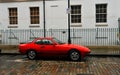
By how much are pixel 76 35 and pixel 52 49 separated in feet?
31.5

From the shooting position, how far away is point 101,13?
1004 inches

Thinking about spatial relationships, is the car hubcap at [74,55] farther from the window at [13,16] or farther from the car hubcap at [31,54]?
the window at [13,16]

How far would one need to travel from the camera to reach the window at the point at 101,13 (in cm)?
2550

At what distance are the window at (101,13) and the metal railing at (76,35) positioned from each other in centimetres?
119

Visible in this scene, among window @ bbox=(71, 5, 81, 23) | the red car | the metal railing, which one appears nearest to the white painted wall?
window @ bbox=(71, 5, 81, 23)

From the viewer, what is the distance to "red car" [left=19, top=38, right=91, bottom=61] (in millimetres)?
15641

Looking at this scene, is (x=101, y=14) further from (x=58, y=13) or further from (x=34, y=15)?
(x=34, y=15)

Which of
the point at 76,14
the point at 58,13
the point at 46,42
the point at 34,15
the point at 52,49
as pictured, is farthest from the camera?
the point at 34,15

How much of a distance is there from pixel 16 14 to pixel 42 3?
10.8 ft

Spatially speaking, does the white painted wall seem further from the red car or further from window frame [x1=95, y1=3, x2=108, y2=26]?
the red car

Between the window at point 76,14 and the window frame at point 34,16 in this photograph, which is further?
the window frame at point 34,16

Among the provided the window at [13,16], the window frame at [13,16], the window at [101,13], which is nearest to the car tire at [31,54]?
the window at [101,13]

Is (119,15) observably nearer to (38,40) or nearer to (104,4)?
(104,4)

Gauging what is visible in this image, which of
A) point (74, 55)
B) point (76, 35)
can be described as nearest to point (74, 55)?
point (74, 55)
